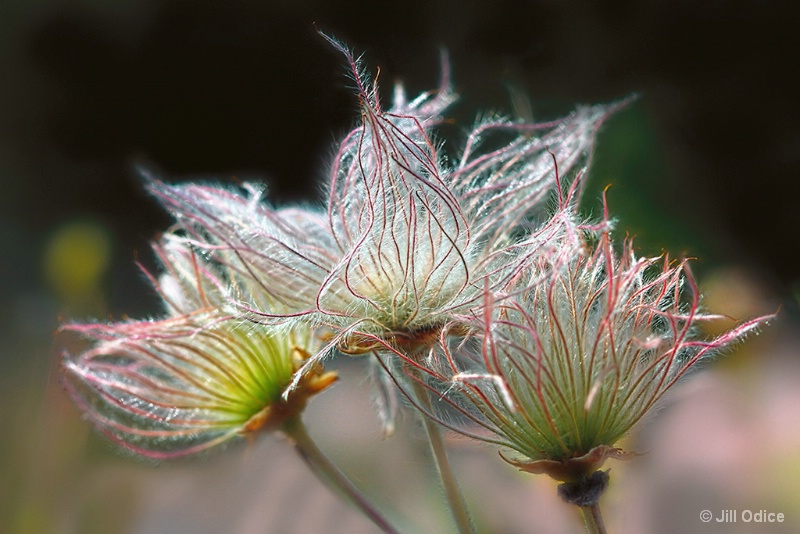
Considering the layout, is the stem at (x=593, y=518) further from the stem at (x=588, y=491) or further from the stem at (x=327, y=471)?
the stem at (x=327, y=471)

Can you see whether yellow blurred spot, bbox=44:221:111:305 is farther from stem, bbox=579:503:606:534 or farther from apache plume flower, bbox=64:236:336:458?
stem, bbox=579:503:606:534

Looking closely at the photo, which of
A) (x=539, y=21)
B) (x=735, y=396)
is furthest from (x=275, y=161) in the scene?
(x=735, y=396)

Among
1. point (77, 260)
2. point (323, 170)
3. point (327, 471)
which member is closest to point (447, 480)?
point (327, 471)

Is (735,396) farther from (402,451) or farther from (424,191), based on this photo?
(424,191)

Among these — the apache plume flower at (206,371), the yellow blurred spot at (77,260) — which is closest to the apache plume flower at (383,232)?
the apache plume flower at (206,371)

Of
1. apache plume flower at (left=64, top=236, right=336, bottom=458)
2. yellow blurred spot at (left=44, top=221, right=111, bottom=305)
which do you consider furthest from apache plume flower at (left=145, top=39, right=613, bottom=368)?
yellow blurred spot at (left=44, top=221, right=111, bottom=305)

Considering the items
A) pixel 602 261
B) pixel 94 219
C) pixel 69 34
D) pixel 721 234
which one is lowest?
pixel 721 234
